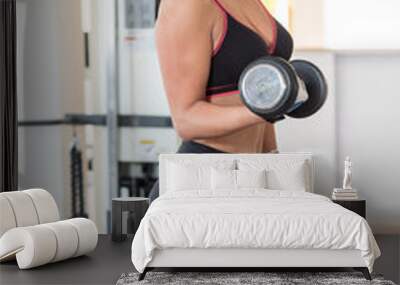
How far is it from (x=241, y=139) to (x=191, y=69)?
2.32 ft

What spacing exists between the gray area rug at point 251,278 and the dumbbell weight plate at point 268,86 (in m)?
1.46

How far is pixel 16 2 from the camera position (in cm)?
692

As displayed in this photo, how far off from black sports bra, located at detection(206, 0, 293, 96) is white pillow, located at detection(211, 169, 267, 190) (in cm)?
67

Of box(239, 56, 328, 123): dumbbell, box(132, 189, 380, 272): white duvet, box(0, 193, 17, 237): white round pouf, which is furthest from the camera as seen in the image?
box(239, 56, 328, 123): dumbbell

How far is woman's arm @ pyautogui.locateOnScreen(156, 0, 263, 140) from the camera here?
6.38 meters

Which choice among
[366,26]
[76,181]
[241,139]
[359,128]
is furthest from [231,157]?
[366,26]

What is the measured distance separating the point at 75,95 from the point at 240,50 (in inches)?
60.6

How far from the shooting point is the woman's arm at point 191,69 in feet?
20.9

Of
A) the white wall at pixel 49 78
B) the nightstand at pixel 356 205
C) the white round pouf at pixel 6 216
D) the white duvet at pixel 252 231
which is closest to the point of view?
the white duvet at pixel 252 231

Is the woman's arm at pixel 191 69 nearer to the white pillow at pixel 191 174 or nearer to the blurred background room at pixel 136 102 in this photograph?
the blurred background room at pixel 136 102

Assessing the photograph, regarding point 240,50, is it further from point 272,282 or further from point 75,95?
point 272,282

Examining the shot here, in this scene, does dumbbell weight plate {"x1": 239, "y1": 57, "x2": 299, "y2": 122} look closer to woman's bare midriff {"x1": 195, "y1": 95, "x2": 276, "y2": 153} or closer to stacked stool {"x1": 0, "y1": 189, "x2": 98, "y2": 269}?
woman's bare midriff {"x1": 195, "y1": 95, "x2": 276, "y2": 153}

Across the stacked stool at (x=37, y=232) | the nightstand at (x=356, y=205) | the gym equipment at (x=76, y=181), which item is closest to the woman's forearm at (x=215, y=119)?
the nightstand at (x=356, y=205)

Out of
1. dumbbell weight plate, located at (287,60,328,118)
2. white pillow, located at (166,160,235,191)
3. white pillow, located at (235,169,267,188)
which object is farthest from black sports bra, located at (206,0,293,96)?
white pillow, located at (235,169,267,188)
